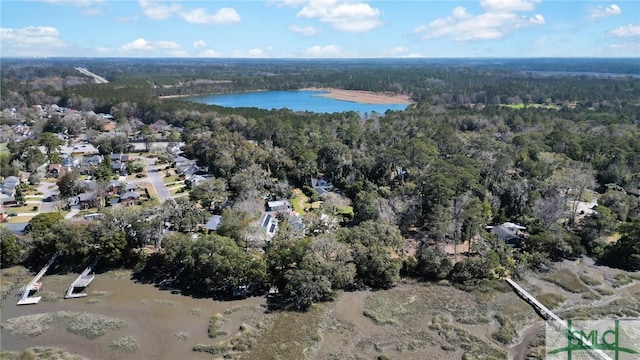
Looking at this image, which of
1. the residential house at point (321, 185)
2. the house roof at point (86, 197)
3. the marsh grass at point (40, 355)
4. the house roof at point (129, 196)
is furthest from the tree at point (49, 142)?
the marsh grass at point (40, 355)

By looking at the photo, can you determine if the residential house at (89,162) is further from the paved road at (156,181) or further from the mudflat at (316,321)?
the mudflat at (316,321)

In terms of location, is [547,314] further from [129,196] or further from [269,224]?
[129,196]

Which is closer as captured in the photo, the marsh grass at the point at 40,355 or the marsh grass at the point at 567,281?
the marsh grass at the point at 40,355

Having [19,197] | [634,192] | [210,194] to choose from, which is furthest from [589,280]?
[19,197]

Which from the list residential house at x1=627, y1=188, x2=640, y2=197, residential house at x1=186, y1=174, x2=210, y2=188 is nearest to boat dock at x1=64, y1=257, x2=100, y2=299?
residential house at x1=186, y1=174, x2=210, y2=188

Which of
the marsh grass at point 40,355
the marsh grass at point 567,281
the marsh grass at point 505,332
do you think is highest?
the marsh grass at point 567,281

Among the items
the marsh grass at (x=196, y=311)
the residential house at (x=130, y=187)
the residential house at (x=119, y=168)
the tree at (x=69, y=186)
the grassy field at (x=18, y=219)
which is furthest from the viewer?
the residential house at (x=119, y=168)

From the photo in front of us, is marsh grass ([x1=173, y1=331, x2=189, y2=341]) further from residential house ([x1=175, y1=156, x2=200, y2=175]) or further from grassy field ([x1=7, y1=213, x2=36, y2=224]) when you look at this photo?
residential house ([x1=175, y1=156, x2=200, y2=175])

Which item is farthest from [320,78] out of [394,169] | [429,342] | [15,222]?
[429,342]
